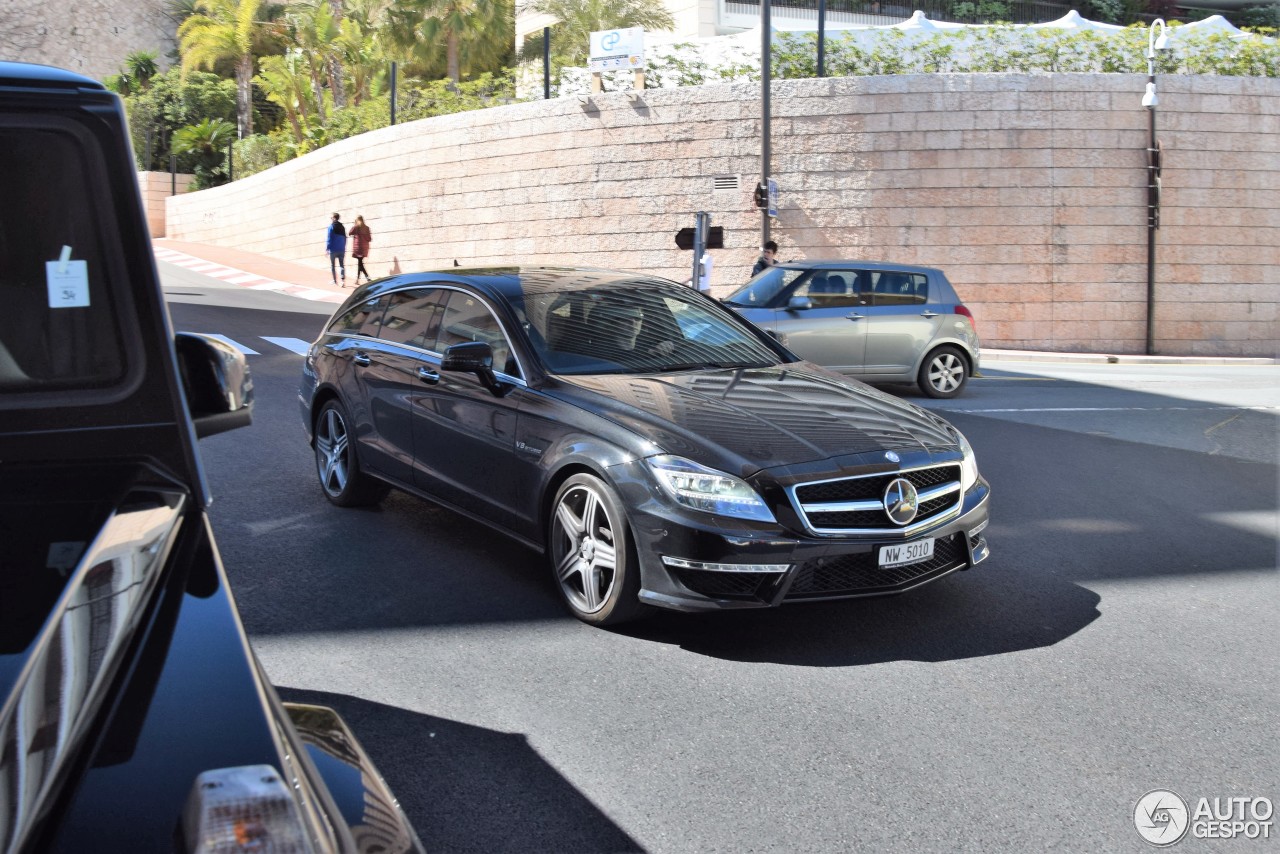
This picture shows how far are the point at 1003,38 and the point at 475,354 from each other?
2221 centimetres

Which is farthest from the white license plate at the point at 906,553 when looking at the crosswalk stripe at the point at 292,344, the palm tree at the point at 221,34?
the palm tree at the point at 221,34

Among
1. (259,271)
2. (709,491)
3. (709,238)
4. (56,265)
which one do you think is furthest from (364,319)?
(259,271)

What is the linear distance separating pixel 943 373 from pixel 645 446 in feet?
33.4

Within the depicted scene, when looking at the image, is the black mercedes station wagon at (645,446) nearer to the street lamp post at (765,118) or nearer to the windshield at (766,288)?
the windshield at (766,288)

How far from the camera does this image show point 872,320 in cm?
1429

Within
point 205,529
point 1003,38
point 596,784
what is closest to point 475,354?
point 596,784

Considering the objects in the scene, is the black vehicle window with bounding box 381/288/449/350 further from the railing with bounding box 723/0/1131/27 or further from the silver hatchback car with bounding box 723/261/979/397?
the railing with bounding box 723/0/1131/27

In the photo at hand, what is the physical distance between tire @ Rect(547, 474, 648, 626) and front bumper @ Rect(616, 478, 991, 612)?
0.09 metres

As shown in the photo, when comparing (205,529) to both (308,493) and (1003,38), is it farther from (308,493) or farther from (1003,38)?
(1003,38)

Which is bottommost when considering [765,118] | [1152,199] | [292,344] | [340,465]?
[340,465]

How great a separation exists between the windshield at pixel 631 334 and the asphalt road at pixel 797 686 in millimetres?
1103

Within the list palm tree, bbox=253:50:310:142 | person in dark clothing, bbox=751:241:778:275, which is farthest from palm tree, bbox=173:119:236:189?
person in dark clothing, bbox=751:241:778:275

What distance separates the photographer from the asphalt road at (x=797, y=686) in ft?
11.6

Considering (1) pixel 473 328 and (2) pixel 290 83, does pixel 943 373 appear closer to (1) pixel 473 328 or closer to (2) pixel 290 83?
(1) pixel 473 328
